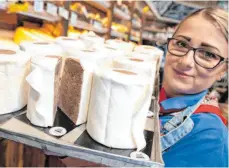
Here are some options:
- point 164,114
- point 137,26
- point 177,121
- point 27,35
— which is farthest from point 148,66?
point 137,26

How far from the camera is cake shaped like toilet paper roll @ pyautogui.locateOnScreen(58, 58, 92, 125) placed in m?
0.65

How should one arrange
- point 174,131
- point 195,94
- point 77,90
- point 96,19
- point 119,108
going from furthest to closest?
point 96,19, point 195,94, point 174,131, point 77,90, point 119,108

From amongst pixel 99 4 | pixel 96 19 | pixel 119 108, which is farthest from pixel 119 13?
pixel 119 108

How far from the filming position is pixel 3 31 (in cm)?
159

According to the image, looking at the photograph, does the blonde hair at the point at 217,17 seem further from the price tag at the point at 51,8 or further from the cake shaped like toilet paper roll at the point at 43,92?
the price tag at the point at 51,8

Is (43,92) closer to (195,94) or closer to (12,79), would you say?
(12,79)

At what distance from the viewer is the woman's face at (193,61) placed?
0.91 m

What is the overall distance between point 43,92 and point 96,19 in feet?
9.51

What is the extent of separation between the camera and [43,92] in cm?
60

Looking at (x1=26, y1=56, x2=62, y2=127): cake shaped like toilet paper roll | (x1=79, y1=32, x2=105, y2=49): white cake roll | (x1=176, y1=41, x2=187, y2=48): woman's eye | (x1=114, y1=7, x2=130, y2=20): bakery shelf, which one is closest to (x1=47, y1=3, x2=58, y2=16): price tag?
(x1=79, y1=32, x2=105, y2=49): white cake roll

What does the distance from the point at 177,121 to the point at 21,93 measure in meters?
0.54

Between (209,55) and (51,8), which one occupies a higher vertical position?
(51,8)

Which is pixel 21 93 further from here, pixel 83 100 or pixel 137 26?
pixel 137 26

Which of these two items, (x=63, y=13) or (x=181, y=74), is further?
(x=63, y=13)
